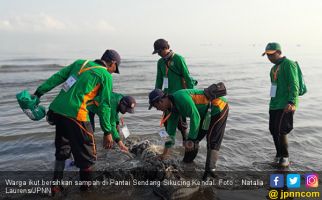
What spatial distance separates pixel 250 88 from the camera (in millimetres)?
15664

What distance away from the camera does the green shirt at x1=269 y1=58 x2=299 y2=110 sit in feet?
17.7

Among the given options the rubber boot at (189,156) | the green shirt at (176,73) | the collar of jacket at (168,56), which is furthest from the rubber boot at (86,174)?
the collar of jacket at (168,56)

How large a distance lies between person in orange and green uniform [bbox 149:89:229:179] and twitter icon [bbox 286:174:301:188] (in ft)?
3.88

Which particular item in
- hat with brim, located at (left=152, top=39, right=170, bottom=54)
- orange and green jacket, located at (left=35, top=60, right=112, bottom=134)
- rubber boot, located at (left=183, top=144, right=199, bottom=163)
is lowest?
rubber boot, located at (left=183, top=144, right=199, bottom=163)

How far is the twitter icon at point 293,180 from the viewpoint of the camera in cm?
511

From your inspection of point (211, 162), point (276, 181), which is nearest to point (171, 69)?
point (211, 162)

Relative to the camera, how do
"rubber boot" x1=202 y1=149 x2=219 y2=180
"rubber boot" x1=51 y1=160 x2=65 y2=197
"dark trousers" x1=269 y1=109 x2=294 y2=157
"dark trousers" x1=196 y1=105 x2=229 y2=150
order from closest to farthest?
"rubber boot" x1=51 y1=160 x2=65 y2=197
"dark trousers" x1=196 y1=105 x2=229 y2=150
"rubber boot" x1=202 y1=149 x2=219 y2=180
"dark trousers" x1=269 y1=109 x2=294 y2=157

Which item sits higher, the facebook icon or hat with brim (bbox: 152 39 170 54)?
hat with brim (bbox: 152 39 170 54)

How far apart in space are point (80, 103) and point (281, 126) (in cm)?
335

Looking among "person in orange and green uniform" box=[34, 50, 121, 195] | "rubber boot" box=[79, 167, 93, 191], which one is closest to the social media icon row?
"person in orange and green uniform" box=[34, 50, 121, 195]

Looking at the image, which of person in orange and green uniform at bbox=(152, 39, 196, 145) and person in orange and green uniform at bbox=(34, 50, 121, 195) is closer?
person in orange and green uniform at bbox=(34, 50, 121, 195)

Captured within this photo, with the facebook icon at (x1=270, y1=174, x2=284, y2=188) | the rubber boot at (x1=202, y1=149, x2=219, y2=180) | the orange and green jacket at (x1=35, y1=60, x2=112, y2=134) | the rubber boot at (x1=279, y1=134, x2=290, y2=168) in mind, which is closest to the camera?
the orange and green jacket at (x1=35, y1=60, x2=112, y2=134)

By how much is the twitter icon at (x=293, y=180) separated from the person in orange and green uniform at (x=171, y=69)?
2188 mm

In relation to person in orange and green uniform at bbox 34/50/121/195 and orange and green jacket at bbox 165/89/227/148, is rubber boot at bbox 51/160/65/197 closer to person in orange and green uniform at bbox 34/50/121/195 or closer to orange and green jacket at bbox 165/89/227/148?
person in orange and green uniform at bbox 34/50/121/195
